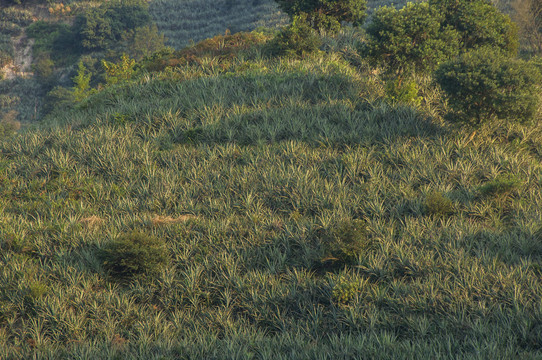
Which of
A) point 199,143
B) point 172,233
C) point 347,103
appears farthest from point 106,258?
point 347,103

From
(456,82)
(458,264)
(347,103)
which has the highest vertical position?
(456,82)

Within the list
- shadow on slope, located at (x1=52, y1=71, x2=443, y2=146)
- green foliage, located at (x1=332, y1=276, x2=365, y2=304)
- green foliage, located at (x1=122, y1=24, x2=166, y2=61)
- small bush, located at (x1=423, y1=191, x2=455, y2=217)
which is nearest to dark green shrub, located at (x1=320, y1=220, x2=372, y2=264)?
green foliage, located at (x1=332, y1=276, x2=365, y2=304)

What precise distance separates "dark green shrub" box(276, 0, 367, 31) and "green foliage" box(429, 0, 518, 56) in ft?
15.4

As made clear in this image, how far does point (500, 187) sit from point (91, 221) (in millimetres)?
9793

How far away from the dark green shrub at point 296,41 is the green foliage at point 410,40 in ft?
12.6

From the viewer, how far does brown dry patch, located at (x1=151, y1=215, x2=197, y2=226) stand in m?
11.0

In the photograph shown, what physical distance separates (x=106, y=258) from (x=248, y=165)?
16.6 feet

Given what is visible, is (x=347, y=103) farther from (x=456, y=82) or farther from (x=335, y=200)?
(x=335, y=200)

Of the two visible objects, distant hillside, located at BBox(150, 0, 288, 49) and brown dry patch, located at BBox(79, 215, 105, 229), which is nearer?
brown dry patch, located at BBox(79, 215, 105, 229)

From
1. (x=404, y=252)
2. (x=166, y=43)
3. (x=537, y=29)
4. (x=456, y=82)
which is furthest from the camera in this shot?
(x=166, y=43)

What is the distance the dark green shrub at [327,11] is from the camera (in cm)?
2302

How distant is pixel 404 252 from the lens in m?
9.35

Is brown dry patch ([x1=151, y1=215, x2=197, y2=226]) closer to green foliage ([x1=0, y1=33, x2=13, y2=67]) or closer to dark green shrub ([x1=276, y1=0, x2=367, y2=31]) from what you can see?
dark green shrub ([x1=276, y1=0, x2=367, y2=31])

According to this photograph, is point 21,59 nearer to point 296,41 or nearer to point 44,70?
point 44,70
